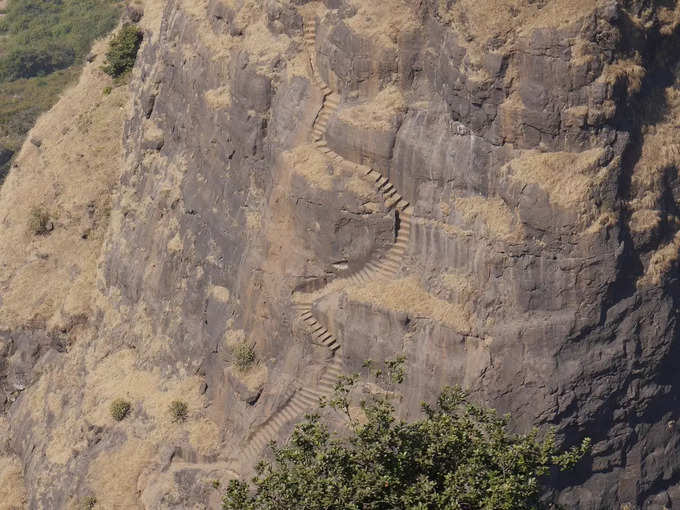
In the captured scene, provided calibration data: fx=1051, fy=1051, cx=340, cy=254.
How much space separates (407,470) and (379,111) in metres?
13.8

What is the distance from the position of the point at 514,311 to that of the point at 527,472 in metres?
8.01

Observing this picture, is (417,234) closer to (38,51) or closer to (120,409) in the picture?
(120,409)

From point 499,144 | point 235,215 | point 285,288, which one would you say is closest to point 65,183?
point 235,215

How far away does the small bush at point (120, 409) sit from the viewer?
4314 cm

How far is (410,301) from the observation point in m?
35.6

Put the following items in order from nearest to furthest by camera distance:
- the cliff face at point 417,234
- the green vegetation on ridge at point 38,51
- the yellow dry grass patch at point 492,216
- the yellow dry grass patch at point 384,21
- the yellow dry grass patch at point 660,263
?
1. the cliff face at point 417,234
2. the yellow dry grass patch at point 492,216
3. the yellow dry grass patch at point 660,263
4. the yellow dry grass patch at point 384,21
5. the green vegetation on ridge at point 38,51

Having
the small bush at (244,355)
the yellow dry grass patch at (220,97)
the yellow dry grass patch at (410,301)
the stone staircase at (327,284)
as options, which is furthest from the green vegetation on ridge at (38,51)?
the yellow dry grass patch at (410,301)

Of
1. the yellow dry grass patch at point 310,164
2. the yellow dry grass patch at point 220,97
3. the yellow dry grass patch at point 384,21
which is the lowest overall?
the yellow dry grass patch at point 310,164

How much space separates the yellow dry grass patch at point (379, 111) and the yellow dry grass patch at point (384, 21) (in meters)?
1.74

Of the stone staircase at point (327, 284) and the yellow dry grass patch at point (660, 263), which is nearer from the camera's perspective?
the yellow dry grass patch at point (660, 263)

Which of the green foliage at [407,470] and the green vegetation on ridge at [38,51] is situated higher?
the green foliage at [407,470]

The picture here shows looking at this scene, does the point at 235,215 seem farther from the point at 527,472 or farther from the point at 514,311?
the point at 527,472

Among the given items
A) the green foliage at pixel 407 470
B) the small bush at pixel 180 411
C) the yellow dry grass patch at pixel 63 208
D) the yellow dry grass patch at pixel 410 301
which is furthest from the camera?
the yellow dry grass patch at pixel 63 208

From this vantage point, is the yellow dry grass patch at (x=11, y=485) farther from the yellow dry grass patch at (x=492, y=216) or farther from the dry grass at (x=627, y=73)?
the dry grass at (x=627, y=73)
